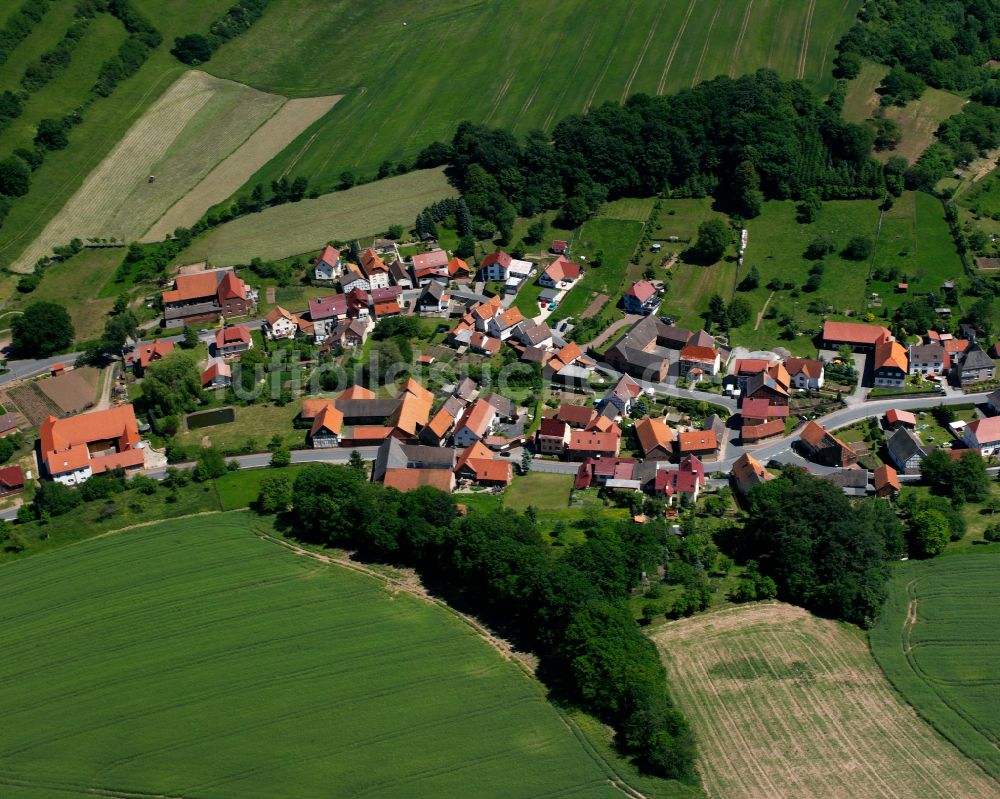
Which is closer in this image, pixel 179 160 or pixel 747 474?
pixel 747 474

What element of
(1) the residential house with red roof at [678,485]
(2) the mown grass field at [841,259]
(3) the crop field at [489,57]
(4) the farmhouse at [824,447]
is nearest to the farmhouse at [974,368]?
(2) the mown grass field at [841,259]

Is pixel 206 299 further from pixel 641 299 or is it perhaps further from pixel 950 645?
pixel 950 645

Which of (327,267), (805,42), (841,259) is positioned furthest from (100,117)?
(841,259)

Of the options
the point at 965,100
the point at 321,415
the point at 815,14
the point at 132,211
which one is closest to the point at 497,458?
the point at 321,415

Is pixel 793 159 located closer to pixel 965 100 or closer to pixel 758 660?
pixel 965 100

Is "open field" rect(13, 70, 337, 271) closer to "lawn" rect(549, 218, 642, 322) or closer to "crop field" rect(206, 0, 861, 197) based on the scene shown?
"crop field" rect(206, 0, 861, 197)

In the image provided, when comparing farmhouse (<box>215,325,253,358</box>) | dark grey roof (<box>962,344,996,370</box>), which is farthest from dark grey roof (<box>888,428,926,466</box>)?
farmhouse (<box>215,325,253,358</box>)
